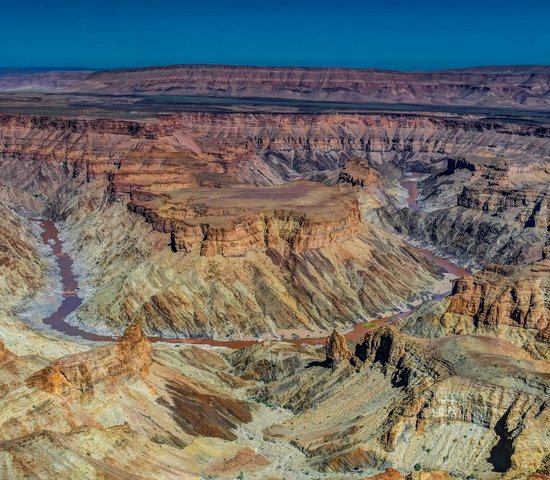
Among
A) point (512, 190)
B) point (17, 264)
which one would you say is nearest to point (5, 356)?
point (17, 264)

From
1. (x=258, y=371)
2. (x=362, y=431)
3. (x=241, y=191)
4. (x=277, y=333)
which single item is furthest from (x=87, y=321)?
(x=362, y=431)

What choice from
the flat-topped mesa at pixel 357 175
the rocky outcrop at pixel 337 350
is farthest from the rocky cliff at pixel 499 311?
the flat-topped mesa at pixel 357 175

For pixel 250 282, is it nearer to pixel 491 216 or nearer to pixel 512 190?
pixel 491 216

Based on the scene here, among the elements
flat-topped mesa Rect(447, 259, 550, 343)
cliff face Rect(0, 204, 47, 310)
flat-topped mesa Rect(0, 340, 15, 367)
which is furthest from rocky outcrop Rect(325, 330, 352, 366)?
cliff face Rect(0, 204, 47, 310)

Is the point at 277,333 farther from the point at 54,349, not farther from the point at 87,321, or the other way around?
the point at 54,349

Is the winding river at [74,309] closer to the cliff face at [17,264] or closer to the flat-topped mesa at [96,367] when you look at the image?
the cliff face at [17,264]

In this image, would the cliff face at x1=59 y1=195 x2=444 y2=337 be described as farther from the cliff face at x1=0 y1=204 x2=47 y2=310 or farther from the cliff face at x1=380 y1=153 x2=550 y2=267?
the cliff face at x1=380 y1=153 x2=550 y2=267
